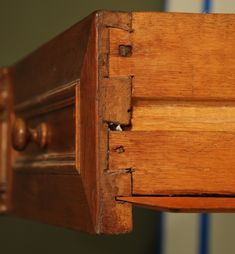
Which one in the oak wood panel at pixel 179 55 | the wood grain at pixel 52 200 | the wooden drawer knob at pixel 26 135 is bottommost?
the wood grain at pixel 52 200

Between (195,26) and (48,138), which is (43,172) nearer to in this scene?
(48,138)

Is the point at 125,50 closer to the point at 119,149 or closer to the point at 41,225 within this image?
the point at 119,149

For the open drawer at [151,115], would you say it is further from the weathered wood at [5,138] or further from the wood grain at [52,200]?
the weathered wood at [5,138]

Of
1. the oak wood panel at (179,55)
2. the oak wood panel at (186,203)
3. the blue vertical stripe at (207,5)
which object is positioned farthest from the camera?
the blue vertical stripe at (207,5)

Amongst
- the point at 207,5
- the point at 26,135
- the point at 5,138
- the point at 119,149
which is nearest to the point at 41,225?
the point at 5,138

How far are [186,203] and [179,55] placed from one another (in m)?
0.21

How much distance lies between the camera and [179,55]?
0.91m

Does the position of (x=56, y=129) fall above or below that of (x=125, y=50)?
below

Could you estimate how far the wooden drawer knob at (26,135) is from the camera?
112 centimetres

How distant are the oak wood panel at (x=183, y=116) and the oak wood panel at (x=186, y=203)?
0.33ft

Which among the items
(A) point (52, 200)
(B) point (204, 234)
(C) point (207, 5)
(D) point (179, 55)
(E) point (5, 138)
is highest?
(C) point (207, 5)

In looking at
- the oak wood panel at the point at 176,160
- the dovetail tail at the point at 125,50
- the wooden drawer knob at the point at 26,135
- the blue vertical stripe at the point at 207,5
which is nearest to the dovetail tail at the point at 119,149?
the oak wood panel at the point at 176,160

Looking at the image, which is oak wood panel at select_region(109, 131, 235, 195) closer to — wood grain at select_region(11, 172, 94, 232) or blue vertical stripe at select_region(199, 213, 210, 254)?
wood grain at select_region(11, 172, 94, 232)

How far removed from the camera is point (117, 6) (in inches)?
59.8
